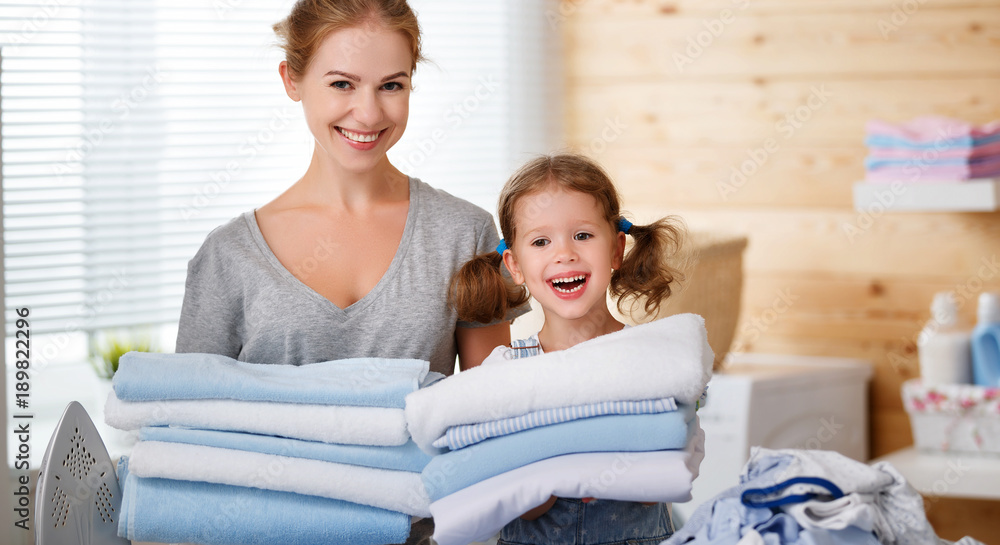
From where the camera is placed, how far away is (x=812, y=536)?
2.38 ft

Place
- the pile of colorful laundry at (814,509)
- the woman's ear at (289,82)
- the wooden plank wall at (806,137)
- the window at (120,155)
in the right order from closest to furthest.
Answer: the pile of colorful laundry at (814,509) → the woman's ear at (289,82) → the window at (120,155) → the wooden plank wall at (806,137)

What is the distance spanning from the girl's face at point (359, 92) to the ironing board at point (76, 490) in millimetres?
377

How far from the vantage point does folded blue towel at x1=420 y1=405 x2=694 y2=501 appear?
0.77m

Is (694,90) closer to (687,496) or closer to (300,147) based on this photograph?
(300,147)

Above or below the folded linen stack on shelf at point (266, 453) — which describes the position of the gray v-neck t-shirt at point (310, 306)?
above

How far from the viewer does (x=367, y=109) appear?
96 centimetres

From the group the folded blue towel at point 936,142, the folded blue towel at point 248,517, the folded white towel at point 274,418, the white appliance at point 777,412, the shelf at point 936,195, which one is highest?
the folded blue towel at point 936,142

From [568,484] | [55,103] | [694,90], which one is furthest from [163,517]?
[694,90]

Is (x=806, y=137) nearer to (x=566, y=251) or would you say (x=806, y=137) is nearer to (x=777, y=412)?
(x=777, y=412)

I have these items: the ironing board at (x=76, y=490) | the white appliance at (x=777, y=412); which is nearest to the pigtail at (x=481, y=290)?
the ironing board at (x=76, y=490)

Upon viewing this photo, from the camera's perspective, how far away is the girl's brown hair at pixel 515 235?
100 centimetres

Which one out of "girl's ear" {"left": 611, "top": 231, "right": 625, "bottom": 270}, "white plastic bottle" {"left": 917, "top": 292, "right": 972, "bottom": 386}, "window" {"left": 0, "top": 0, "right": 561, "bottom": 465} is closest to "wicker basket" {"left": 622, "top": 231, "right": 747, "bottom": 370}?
"white plastic bottle" {"left": 917, "top": 292, "right": 972, "bottom": 386}

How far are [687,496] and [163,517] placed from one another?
470mm

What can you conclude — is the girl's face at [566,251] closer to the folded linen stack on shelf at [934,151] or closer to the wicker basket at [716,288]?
the wicker basket at [716,288]
